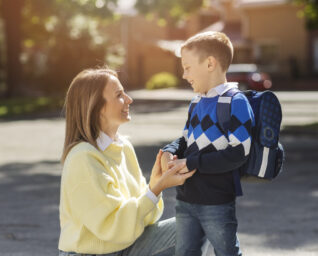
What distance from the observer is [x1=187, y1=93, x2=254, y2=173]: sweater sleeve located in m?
3.25

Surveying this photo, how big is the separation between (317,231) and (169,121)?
13.8 meters

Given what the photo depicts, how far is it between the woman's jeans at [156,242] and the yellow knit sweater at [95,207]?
6.7 inches

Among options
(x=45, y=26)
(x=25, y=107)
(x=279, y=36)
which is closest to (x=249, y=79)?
(x=45, y=26)

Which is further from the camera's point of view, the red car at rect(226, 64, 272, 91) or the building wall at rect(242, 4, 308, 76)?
the building wall at rect(242, 4, 308, 76)

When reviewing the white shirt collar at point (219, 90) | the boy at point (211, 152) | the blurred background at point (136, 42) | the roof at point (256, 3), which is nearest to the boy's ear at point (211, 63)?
the boy at point (211, 152)

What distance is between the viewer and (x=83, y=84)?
136 inches

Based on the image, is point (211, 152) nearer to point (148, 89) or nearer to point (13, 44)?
point (13, 44)

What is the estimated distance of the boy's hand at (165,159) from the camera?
3.41 metres

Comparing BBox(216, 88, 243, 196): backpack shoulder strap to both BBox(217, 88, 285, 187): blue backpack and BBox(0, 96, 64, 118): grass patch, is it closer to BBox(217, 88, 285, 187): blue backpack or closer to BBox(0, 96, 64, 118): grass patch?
BBox(217, 88, 285, 187): blue backpack

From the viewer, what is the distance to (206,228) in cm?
342

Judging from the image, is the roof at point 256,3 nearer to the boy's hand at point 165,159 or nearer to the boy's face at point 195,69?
the boy's face at point 195,69

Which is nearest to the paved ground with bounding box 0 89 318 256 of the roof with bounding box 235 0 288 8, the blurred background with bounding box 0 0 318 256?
the blurred background with bounding box 0 0 318 256

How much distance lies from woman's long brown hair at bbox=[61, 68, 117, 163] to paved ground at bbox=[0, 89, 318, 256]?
2.08 meters

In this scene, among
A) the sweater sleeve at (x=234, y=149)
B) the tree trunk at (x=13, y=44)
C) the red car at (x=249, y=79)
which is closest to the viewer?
the sweater sleeve at (x=234, y=149)
